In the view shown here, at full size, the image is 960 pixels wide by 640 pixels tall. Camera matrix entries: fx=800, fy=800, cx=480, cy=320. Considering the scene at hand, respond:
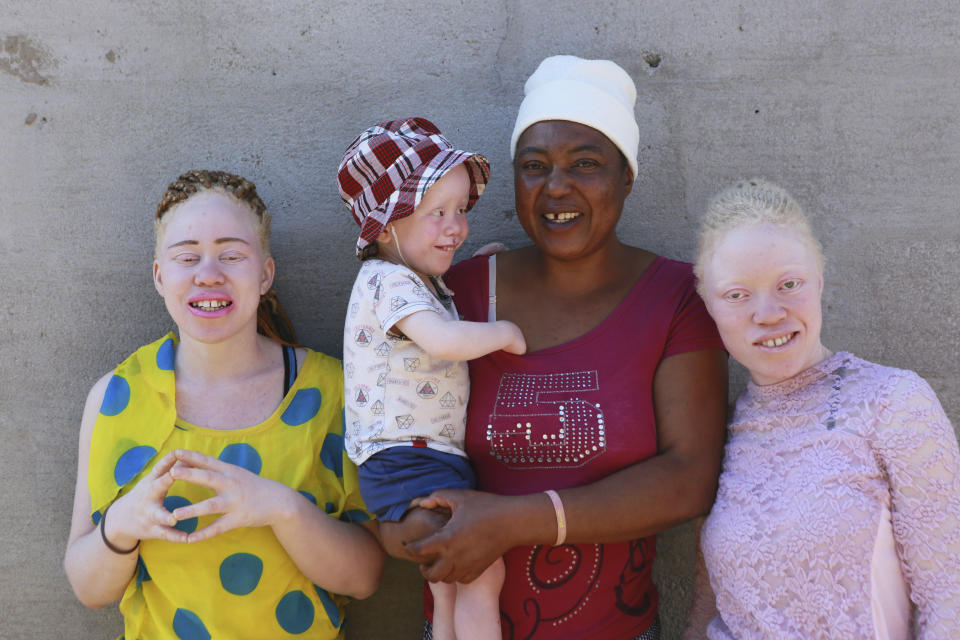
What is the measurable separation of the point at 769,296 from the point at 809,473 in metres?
0.48

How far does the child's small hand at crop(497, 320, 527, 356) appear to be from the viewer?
243 cm

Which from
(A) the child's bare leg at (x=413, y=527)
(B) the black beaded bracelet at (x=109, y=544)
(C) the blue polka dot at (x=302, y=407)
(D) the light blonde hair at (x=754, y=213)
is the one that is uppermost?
(D) the light blonde hair at (x=754, y=213)

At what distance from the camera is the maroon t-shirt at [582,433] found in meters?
2.37

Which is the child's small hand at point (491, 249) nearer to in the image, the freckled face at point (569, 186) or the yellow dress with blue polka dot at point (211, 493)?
the freckled face at point (569, 186)

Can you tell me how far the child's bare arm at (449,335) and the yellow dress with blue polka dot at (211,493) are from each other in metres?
0.55

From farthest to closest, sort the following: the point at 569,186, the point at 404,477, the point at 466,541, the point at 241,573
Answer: the point at 569,186
the point at 241,573
the point at 404,477
the point at 466,541

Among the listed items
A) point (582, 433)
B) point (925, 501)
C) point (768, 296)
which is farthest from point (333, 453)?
point (925, 501)

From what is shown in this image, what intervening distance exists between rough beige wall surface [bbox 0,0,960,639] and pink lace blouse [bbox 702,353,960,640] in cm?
100

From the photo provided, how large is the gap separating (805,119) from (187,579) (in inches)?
109

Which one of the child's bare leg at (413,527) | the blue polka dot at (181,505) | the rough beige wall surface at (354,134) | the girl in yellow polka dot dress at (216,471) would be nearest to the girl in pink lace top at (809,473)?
the child's bare leg at (413,527)

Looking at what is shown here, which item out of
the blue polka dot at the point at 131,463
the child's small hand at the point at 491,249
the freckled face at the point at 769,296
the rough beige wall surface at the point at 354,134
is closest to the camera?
the freckled face at the point at 769,296

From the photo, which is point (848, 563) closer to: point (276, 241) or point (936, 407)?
point (936, 407)

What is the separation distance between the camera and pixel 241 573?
A: 244 cm

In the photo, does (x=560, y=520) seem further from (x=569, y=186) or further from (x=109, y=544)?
(x=109, y=544)
